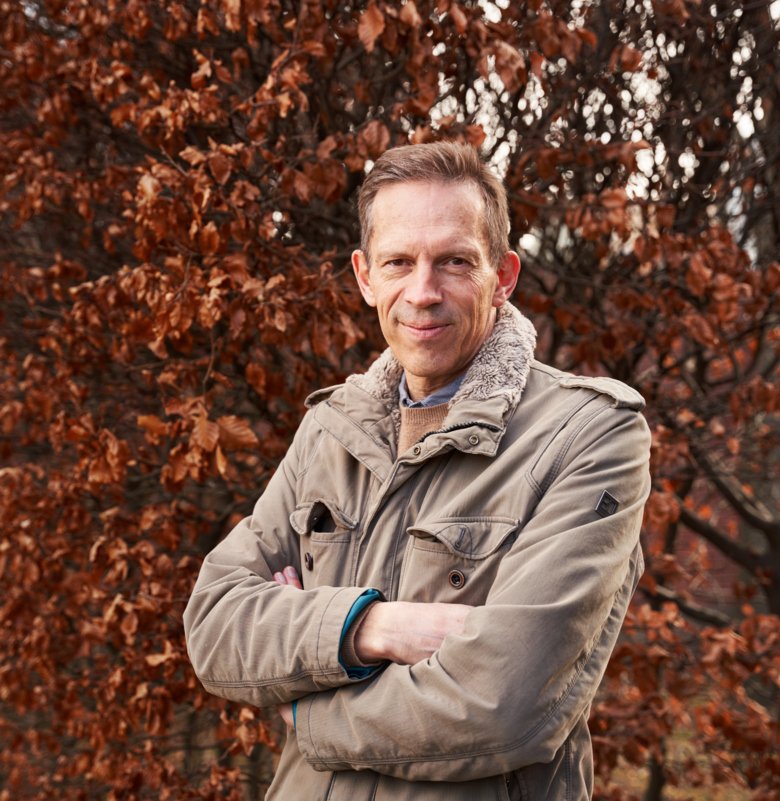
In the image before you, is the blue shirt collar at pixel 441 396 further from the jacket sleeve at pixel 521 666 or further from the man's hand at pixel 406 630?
the man's hand at pixel 406 630

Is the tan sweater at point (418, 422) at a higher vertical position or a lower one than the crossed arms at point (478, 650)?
higher

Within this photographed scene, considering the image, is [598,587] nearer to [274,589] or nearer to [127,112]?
[274,589]

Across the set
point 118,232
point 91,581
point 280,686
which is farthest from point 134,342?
point 280,686

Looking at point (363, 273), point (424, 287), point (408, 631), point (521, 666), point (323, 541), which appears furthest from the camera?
point (363, 273)

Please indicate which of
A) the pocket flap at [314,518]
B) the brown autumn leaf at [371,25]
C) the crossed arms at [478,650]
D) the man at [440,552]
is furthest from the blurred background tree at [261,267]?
the crossed arms at [478,650]

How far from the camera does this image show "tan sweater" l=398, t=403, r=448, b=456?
2.42 m

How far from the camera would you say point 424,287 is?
2293 millimetres

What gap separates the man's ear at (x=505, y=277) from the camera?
2.44 m

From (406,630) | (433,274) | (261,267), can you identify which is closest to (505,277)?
(433,274)

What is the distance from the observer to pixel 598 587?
198 centimetres

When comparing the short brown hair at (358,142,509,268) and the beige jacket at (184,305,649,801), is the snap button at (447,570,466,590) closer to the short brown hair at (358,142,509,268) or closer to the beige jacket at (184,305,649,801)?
the beige jacket at (184,305,649,801)

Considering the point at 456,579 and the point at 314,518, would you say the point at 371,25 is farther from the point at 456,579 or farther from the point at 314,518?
the point at 456,579

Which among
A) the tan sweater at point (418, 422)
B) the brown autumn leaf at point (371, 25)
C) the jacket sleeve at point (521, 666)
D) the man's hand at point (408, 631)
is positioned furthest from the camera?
the brown autumn leaf at point (371, 25)

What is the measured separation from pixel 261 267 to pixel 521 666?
7.60 ft
